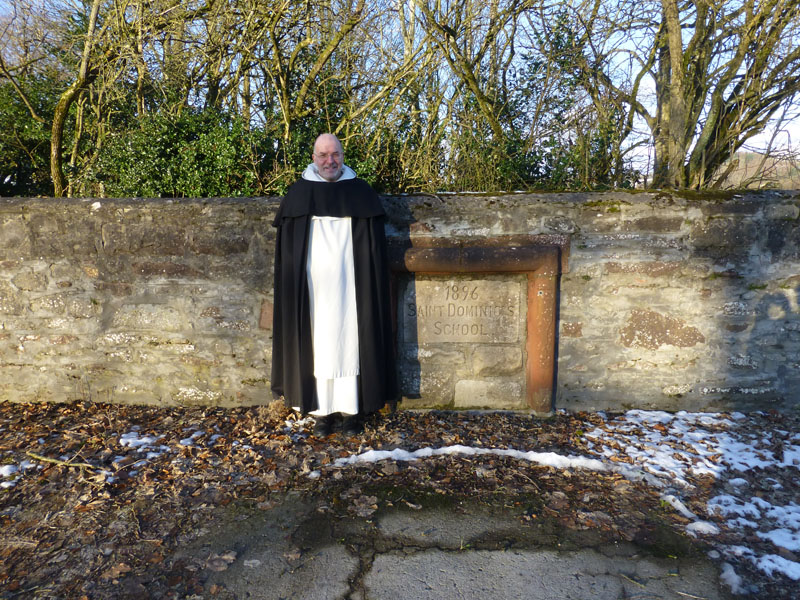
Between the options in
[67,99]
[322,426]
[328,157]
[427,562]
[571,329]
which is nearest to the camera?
[427,562]

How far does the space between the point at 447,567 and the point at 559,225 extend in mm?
2385

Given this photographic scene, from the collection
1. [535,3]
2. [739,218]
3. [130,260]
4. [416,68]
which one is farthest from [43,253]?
[535,3]

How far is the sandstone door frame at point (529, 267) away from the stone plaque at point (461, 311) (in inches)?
3.9

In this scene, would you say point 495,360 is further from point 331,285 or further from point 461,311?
point 331,285

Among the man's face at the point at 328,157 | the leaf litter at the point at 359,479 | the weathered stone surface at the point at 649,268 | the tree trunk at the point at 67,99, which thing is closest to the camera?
the leaf litter at the point at 359,479

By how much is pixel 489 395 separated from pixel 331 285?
149cm

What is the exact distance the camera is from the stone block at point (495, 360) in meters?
3.82

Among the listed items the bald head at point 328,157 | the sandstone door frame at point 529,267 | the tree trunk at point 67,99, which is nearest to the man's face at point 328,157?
the bald head at point 328,157

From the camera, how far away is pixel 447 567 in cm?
223

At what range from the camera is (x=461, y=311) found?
377 centimetres

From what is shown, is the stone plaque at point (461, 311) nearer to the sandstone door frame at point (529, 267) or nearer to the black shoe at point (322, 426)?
the sandstone door frame at point (529, 267)

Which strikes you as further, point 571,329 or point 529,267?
point 571,329

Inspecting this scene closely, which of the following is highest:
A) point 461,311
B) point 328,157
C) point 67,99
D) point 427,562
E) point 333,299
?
point 67,99

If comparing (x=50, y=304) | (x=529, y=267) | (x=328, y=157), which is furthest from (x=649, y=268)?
(x=50, y=304)
